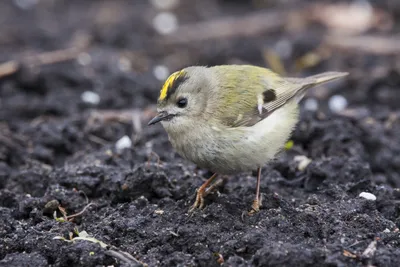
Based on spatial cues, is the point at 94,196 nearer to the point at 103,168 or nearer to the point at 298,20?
the point at 103,168

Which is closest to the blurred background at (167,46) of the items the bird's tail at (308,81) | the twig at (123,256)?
the bird's tail at (308,81)

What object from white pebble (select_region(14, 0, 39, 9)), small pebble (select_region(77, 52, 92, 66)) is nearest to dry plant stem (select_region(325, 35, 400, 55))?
small pebble (select_region(77, 52, 92, 66))

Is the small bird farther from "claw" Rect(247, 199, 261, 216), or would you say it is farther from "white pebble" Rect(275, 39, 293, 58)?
"white pebble" Rect(275, 39, 293, 58)

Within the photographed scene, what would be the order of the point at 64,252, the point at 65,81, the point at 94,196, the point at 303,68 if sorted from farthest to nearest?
1. the point at 303,68
2. the point at 65,81
3. the point at 94,196
4. the point at 64,252

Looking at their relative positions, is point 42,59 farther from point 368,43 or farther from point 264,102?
point 368,43

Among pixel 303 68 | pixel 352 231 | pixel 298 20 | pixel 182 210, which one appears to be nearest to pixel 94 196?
pixel 182 210

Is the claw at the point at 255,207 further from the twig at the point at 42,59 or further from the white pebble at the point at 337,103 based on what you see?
the twig at the point at 42,59

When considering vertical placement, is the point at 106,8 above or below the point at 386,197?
above
